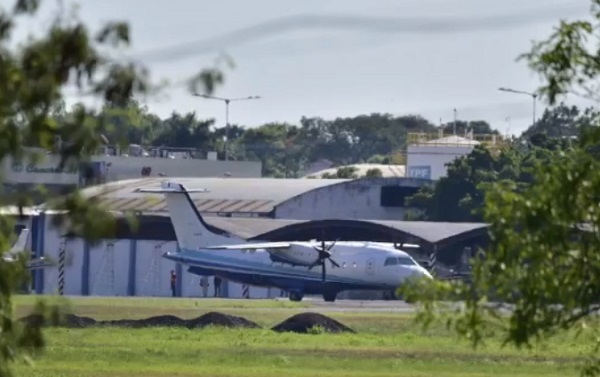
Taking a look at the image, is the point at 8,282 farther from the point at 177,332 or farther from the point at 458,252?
the point at 458,252

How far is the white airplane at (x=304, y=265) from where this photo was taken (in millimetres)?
71938

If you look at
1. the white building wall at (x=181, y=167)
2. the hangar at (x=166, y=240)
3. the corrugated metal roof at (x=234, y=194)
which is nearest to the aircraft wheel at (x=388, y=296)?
the hangar at (x=166, y=240)

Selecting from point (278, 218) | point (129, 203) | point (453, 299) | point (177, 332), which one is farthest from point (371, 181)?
point (453, 299)

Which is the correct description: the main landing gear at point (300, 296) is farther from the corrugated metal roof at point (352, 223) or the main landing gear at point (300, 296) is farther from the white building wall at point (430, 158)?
the white building wall at point (430, 158)

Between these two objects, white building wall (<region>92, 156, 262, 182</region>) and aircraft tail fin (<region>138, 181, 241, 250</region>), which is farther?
white building wall (<region>92, 156, 262, 182</region>)

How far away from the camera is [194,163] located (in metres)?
125

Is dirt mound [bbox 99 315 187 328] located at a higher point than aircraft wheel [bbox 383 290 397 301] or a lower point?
lower

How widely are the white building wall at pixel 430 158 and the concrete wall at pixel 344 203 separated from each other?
65.0ft

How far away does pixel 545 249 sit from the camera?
1345cm

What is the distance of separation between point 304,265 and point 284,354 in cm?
3491

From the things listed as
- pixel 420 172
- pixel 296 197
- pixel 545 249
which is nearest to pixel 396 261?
pixel 296 197

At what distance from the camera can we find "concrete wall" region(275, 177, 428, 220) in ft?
313

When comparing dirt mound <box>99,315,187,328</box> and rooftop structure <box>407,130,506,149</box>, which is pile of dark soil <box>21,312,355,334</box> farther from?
rooftop structure <box>407,130,506,149</box>

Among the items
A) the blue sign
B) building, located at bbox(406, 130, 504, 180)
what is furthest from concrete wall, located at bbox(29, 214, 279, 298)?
the blue sign
